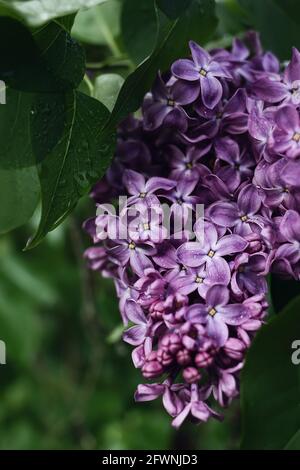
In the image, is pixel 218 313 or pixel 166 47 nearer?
pixel 218 313

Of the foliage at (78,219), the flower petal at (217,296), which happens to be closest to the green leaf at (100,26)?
the foliage at (78,219)

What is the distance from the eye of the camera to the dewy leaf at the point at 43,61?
4.09ft

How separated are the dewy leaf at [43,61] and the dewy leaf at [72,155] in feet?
0.08

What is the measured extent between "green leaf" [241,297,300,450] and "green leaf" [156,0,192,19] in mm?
481

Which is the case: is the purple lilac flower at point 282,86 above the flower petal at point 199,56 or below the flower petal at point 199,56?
below

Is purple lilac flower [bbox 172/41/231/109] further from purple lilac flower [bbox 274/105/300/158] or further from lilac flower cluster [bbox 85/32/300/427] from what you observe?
purple lilac flower [bbox 274/105/300/158]

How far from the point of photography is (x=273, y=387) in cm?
115

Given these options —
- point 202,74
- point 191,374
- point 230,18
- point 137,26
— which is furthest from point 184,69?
point 230,18

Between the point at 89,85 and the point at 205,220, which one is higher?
the point at 89,85

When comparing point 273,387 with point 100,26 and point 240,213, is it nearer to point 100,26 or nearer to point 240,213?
point 240,213

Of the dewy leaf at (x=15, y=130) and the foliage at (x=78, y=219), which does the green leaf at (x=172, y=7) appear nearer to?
the foliage at (x=78, y=219)

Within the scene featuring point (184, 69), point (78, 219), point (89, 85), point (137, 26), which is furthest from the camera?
point (78, 219)

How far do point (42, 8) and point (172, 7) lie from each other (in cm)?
26

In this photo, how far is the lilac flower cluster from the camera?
3.84 feet
